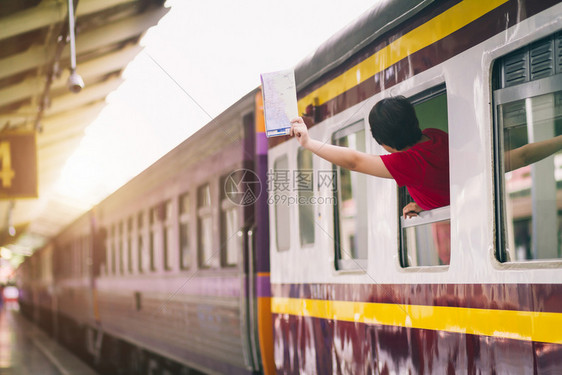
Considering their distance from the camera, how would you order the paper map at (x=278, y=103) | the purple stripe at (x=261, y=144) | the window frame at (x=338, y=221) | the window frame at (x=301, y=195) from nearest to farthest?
the paper map at (x=278, y=103) → the window frame at (x=338, y=221) → the window frame at (x=301, y=195) → the purple stripe at (x=261, y=144)

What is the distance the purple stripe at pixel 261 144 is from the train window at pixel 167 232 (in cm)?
334

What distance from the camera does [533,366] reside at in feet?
8.97

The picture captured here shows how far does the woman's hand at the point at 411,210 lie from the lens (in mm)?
3662

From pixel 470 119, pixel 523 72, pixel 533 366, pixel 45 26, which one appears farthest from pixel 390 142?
pixel 45 26

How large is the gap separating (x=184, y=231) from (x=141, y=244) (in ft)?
9.10

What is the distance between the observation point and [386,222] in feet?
12.9

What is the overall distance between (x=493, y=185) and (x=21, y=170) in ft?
28.8

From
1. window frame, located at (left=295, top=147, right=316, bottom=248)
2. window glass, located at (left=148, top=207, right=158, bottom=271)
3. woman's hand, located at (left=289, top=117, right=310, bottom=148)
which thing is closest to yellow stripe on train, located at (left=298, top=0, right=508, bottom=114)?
window frame, located at (left=295, top=147, right=316, bottom=248)

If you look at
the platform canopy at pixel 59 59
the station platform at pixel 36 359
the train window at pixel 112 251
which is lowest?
the station platform at pixel 36 359

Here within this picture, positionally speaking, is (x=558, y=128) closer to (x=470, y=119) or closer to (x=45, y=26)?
(x=470, y=119)

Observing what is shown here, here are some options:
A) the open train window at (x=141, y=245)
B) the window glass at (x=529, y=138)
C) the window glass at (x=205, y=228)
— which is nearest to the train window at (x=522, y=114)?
the window glass at (x=529, y=138)

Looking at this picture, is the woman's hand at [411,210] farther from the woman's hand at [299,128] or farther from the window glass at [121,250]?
the window glass at [121,250]

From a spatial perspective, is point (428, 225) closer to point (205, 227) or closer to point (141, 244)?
point (205, 227)

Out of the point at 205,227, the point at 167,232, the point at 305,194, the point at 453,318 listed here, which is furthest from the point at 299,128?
the point at 167,232
